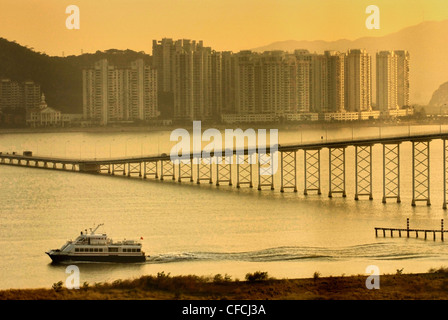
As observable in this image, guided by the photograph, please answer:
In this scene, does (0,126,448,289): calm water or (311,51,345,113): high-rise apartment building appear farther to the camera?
(311,51,345,113): high-rise apartment building

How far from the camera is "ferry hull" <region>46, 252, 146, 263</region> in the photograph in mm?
13945

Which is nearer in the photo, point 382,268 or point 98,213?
point 382,268

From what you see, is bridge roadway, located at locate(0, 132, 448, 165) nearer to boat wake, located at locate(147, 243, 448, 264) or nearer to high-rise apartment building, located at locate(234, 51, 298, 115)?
boat wake, located at locate(147, 243, 448, 264)

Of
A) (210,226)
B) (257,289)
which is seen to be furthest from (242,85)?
(257,289)

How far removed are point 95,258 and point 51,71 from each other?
37564 millimetres

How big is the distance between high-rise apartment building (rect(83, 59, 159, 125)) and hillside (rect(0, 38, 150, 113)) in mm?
525

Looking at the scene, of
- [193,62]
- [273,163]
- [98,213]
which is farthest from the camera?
[193,62]

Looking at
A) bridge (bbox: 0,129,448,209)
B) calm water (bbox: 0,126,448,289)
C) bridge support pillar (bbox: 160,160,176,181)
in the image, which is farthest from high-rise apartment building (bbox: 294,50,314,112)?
calm water (bbox: 0,126,448,289)

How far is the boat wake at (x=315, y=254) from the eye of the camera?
13586 mm

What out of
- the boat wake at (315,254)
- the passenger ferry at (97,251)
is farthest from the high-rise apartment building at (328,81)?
the passenger ferry at (97,251)
